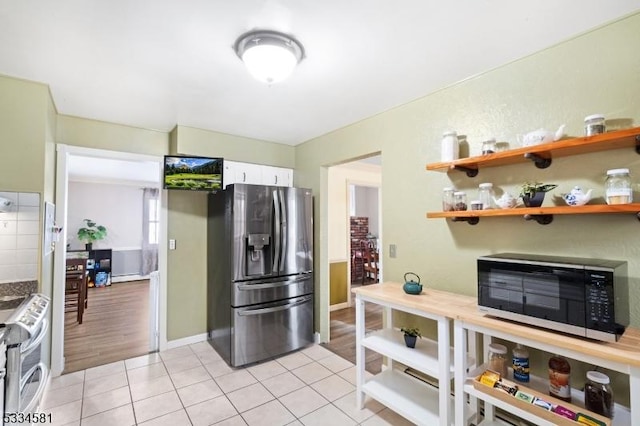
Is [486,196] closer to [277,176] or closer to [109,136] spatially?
[277,176]

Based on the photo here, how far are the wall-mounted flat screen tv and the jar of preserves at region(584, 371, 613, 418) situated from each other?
316cm

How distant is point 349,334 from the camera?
373 cm

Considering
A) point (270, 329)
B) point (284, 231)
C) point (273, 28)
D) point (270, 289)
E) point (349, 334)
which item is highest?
point (273, 28)

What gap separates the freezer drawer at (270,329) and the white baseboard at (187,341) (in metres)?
0.80

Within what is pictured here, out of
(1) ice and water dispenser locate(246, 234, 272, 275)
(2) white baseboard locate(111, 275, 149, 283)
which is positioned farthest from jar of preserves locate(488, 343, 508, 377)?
(2) white baseboard locate(111, 275, 149, 283)

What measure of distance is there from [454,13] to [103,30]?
73.1 inches

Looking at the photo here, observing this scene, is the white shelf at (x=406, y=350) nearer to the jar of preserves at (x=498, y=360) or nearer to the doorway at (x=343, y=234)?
the jar of preserves at (x=498, y=360)

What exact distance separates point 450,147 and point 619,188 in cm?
91

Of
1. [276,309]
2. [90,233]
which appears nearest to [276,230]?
[276,309]

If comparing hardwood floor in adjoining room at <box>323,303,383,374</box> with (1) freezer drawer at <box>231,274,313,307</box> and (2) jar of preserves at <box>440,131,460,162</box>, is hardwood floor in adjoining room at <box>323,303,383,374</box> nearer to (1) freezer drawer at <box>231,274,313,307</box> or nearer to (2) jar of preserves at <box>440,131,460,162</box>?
(1) freezer drawer at <box>231,274,313,307</box>

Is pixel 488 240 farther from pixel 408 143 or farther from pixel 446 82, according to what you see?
pixel 446 82

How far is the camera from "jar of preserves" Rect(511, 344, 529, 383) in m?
1.66

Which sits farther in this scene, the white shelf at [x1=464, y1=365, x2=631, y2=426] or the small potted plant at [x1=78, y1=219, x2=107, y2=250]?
the small potted plant at [x1=78, y1=219, x2=107, y2=250]

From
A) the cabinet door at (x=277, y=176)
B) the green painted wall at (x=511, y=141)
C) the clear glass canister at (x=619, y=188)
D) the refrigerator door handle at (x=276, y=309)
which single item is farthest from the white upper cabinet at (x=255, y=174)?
the clear glass canister at (x=619, y=188)
